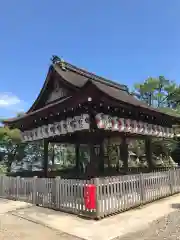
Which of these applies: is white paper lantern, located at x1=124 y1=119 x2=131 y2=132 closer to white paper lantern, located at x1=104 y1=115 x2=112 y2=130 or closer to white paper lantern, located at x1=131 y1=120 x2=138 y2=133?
white paper lantern, located at x1=131 y1=120 x2=138 y2=133

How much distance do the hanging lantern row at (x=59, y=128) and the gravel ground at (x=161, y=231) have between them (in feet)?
14.7

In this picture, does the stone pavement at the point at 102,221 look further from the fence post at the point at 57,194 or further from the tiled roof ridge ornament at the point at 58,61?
the tiled roof ridge ornament at the point at 58,61

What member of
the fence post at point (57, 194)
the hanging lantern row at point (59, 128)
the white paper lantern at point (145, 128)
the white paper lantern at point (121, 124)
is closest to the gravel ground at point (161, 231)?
the fence post at point (57, 194)

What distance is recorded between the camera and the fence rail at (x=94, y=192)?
7.80m

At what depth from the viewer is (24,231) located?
21.4 feet

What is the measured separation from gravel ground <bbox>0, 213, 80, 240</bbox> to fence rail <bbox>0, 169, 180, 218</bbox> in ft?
5.20

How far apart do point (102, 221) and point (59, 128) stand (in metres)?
5.66

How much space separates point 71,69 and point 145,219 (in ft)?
35.2

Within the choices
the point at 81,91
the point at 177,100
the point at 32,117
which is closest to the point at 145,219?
the point at 81,91

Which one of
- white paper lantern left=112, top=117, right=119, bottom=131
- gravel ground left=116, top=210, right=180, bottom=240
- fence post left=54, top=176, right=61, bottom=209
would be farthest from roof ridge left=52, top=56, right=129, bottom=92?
gravel ground left=116, top=210, right=180, bottom=240

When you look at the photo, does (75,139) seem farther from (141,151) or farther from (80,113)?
(141,151)

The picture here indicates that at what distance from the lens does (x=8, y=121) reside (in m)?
14.7

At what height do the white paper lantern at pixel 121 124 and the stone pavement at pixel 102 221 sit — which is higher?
the white paper lantern at pixel 121 124

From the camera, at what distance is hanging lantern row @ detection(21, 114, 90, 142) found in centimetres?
1017
